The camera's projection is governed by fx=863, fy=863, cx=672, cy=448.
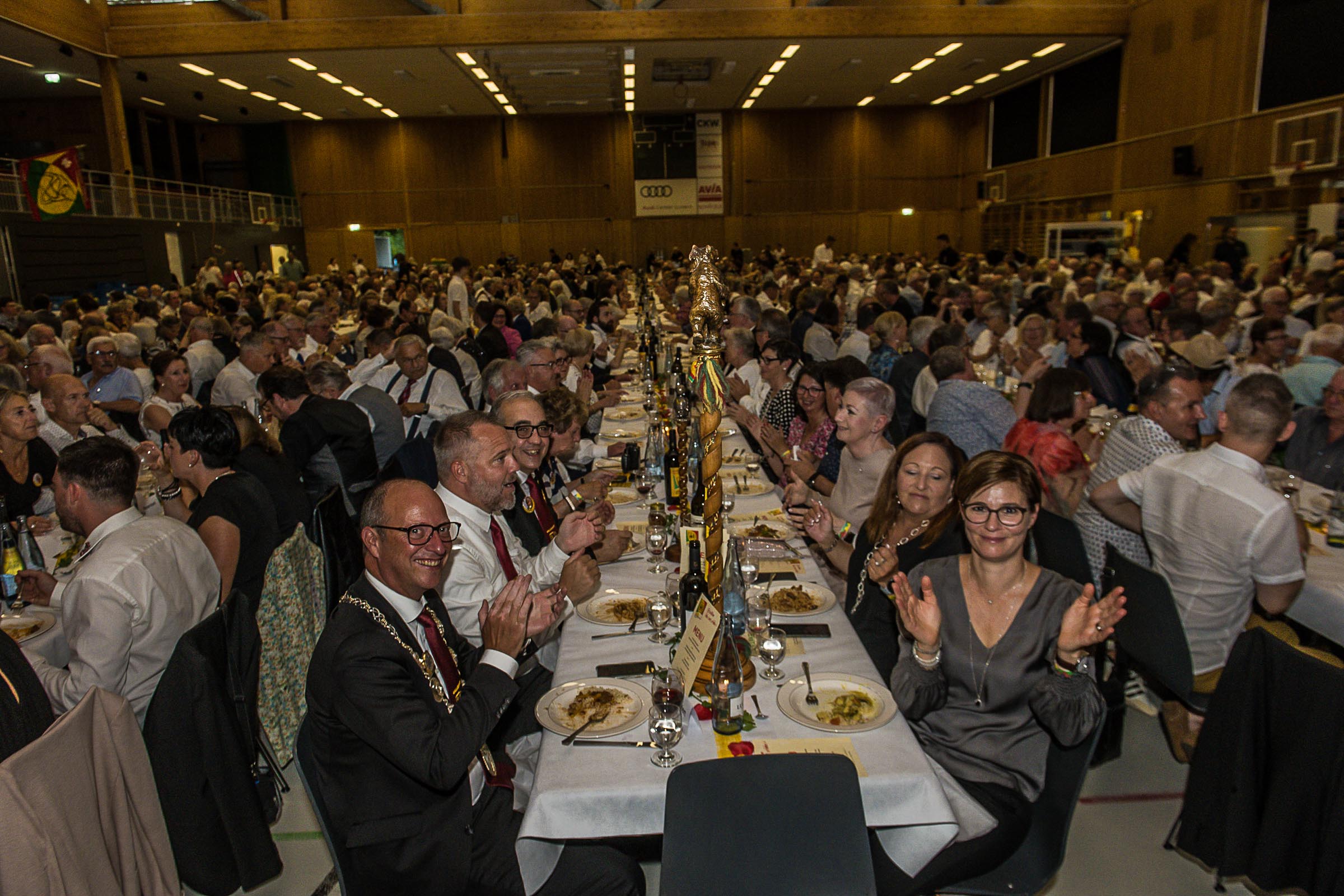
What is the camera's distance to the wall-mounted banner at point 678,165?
25469 mm

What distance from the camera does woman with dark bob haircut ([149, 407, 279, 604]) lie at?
314cm

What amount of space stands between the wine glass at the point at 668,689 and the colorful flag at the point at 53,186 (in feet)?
49.6

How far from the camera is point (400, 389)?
254 inches

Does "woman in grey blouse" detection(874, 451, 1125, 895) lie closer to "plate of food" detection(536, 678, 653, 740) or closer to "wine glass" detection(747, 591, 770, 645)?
"wine glass" detection(747, 591, 770, 645)

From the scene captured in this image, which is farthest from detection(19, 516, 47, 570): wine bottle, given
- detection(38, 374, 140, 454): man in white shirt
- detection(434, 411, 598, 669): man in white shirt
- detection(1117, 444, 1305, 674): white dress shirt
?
detection(1117, 444, 1305, 674): white dress shirt

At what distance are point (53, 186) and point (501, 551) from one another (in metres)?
14.5

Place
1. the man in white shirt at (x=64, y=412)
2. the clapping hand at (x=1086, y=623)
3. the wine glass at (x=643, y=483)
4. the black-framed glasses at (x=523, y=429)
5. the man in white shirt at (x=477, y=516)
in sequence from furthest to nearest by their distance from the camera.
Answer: the man in white shirt at (x=64, y=412) < the wine glass at (x=643, y=483) < the black-framed glasses at (x=523, y=429) < the man in white shirt at (x=477, y=516) < the clapping hand at (x=1086, y=623)

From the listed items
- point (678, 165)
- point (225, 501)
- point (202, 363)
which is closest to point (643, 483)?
point (225, 501)

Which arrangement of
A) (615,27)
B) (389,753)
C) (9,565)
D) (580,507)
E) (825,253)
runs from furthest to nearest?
1. (825,253)
2. (615,27)
3. (580,507)
4. (9,565)
5. (389,753)

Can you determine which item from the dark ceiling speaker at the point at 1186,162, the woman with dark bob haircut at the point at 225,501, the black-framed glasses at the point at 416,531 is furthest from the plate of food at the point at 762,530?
the dark ceiling speaker at the point at 1186,162

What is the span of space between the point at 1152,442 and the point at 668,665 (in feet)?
7.79

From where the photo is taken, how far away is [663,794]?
196cm

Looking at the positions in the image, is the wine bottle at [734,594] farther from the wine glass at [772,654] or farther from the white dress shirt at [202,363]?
the white dress shirt at [202,363]

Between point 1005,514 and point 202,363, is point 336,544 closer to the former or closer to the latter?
point 1005,514
